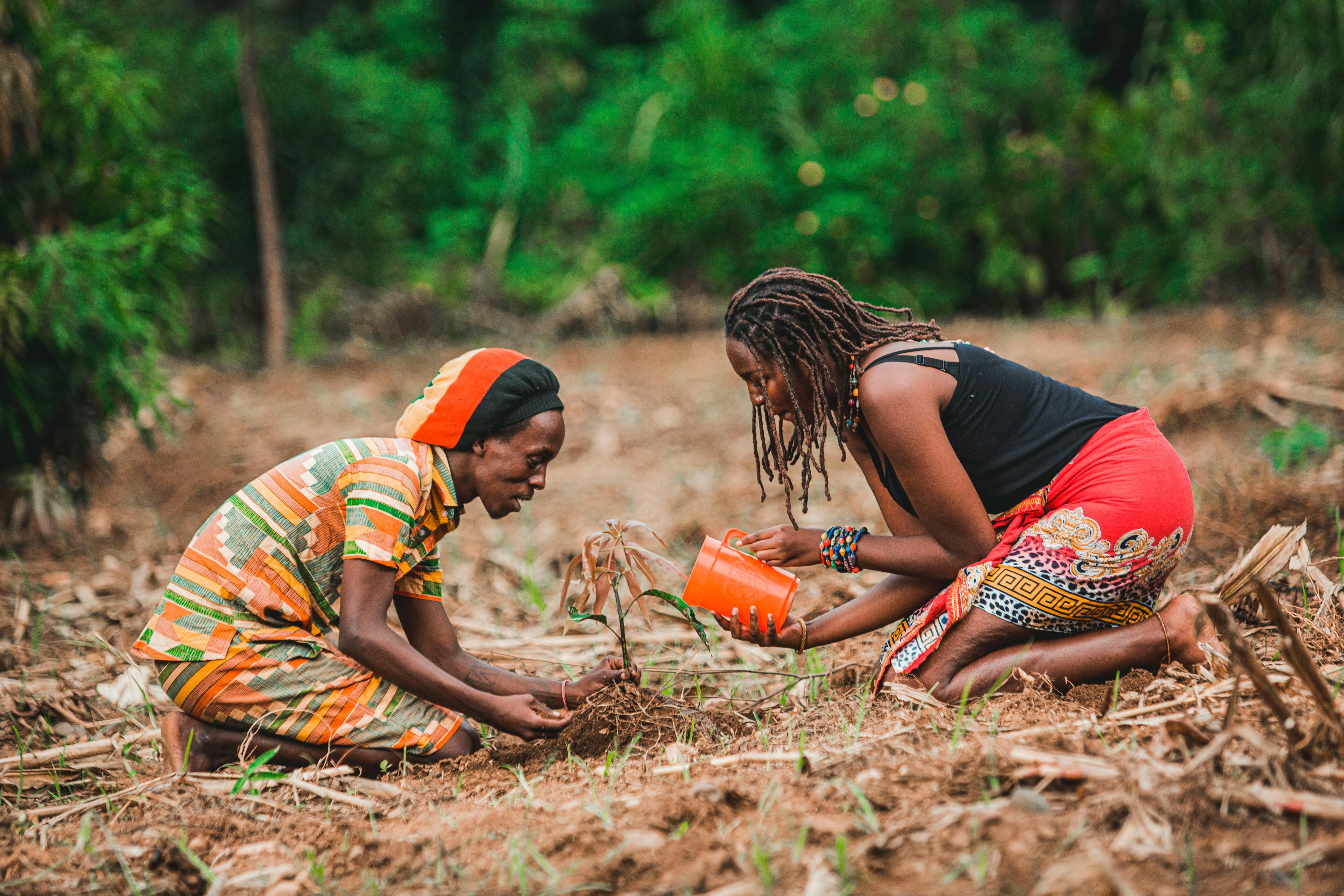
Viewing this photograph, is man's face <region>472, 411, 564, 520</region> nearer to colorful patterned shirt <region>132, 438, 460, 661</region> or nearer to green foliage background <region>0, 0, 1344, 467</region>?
colorful patterned shirt <region>132, 438, 460, 661</region>

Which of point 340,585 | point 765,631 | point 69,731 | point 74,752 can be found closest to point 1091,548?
point 765,631

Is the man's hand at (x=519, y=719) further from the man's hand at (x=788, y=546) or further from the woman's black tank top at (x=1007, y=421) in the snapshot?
the woman's black tank top at (x=1007, y=421)

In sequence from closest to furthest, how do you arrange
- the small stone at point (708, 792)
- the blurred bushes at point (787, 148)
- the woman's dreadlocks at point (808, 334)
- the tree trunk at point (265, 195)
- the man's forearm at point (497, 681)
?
1. the small stone at point (708, 792)
2. the woman's dreadlocks at point (808, 334)
3. the man's forearm at point (497, 681)
4. the tree trunk at point (265, 195)
5. the blurred bushes at point (787, 148)

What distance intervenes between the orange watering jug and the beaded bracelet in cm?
11

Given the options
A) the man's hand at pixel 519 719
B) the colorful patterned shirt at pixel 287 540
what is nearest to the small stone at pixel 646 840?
the man's hand at pixel 519 719

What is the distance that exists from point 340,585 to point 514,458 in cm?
62

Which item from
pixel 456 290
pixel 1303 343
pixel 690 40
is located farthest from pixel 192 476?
pixel 690 40

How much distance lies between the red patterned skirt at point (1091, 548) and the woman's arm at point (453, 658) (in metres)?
0.97

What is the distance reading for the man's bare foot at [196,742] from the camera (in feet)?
8.32

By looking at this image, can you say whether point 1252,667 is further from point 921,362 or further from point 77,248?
point 77,248

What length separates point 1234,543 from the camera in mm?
3734

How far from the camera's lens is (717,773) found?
2.23 metres

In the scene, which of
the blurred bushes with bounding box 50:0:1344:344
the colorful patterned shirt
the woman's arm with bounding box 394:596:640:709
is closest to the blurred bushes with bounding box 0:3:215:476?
the blurred bushes with bounding box 50:0:1344:344

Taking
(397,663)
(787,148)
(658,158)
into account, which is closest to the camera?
(397,663)
